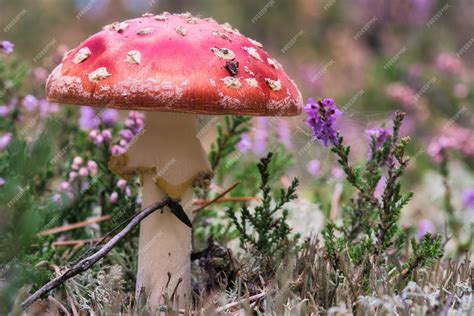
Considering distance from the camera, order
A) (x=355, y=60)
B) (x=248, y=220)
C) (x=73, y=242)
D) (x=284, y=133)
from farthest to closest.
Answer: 1. (x=355, y=60)
2. (x=284, y=133)
3. (x=73, y=242)
4. (x=248, y=220)

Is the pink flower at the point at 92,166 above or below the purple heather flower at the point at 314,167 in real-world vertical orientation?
above

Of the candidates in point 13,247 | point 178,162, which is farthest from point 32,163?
point 178,162

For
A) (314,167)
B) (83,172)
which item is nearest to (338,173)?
(314,167)

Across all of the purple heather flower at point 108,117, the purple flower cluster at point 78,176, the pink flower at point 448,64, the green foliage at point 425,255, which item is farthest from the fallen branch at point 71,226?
the pink flower at point 448,64

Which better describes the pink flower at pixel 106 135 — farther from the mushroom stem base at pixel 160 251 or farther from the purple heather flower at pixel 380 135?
the purple heather flower at pixel 380 135

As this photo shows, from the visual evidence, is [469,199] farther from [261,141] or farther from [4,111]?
[4,111]

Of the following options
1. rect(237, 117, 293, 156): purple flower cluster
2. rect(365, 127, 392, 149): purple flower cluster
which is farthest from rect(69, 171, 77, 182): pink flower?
rect(365, 127, 392, 149): purple flower cluster
